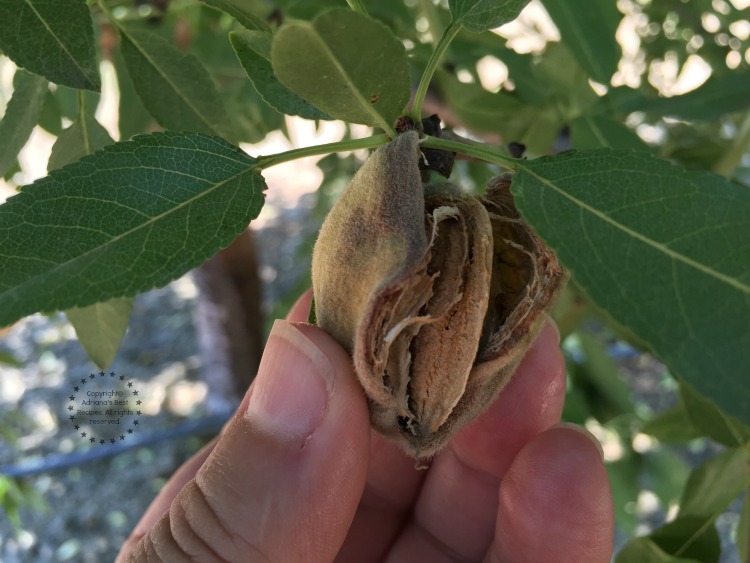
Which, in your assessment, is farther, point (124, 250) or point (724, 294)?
point (124, 250)

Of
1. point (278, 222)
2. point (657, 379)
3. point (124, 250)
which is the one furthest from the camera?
point (278, 222)

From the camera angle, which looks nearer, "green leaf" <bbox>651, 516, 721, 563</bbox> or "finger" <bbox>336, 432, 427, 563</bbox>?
"green leaf" <bbox>651, 516, 721, 563</bbox>

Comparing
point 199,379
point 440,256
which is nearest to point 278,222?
point 199,379

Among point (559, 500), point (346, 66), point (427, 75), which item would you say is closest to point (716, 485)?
point (559, 500)

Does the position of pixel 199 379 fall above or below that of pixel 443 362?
below

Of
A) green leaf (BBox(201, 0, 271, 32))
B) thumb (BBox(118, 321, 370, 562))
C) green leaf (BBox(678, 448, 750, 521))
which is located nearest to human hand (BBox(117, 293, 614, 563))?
thumb (BBox(118, 321, 370, 562))

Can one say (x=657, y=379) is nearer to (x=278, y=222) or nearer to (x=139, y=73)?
(x=278, y=222)

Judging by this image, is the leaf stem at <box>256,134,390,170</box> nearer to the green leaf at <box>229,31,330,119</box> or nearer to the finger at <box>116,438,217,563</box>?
the green leaf at <box>229,31,330,119</box>

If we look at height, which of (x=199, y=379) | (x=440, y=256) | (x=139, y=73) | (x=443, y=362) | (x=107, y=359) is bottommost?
(x=199, y=379)
